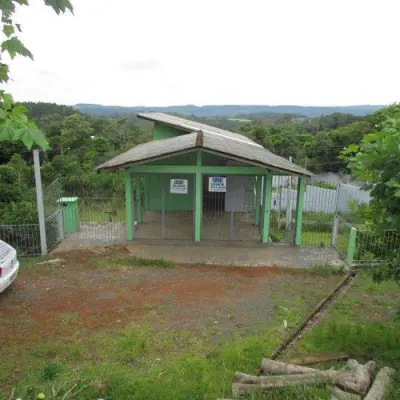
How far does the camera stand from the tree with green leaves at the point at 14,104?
2.11 meters

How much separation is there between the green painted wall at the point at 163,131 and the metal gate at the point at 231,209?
16.0 feet

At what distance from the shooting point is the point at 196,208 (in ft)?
40.2

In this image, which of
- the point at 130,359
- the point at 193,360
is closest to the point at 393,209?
the point at 193,360

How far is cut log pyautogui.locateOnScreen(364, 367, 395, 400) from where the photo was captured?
398cm

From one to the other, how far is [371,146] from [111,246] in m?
9.29

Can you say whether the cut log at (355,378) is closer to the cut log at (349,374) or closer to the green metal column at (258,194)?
the cut log at (349,374)

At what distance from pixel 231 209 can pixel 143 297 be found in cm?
547

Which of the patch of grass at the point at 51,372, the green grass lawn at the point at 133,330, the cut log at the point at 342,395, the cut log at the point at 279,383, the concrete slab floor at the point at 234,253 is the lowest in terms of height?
the concrete slab floor at the point at 234,253

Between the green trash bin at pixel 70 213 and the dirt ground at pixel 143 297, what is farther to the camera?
the green trash bin at pixel 70 213

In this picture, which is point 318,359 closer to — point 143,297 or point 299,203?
point 143,297

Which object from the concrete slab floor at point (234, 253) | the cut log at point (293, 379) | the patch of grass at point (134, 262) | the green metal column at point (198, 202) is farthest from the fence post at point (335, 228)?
the cut log at point (293, 379)

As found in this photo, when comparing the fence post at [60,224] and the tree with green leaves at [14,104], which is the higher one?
the tree with green leaves at [14,104]

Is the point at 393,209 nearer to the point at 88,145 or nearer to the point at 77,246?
the point at 77,246

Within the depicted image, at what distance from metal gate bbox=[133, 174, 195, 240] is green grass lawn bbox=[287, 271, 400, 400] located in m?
5.84
